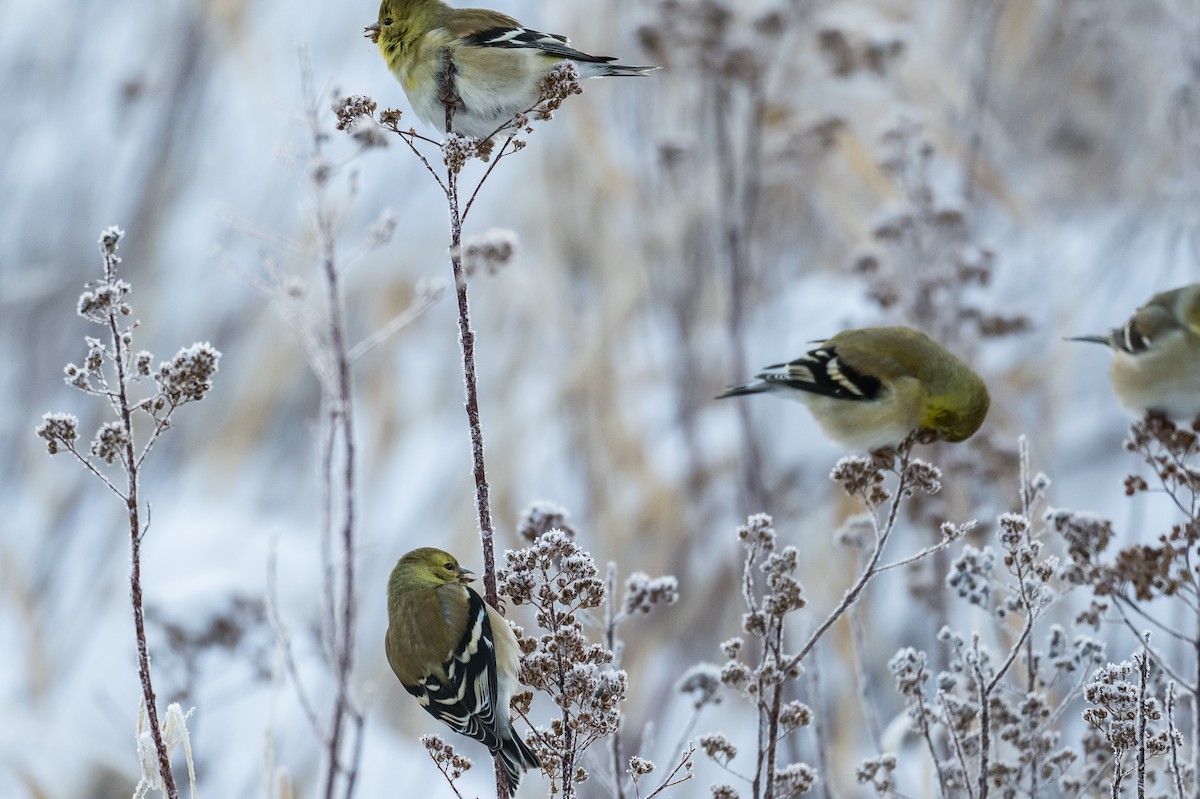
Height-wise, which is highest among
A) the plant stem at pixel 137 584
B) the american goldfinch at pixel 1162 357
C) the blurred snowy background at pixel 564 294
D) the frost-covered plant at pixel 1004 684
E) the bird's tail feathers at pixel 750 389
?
the blurred snowy background at pixel 564 294

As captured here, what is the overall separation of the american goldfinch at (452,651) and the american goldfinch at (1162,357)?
764 mm

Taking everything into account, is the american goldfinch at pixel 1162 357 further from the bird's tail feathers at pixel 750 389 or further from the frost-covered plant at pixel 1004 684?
the bird's tail feathers at pixel 750 389

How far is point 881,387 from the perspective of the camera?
1597 millimetres

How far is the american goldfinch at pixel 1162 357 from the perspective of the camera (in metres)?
1.22

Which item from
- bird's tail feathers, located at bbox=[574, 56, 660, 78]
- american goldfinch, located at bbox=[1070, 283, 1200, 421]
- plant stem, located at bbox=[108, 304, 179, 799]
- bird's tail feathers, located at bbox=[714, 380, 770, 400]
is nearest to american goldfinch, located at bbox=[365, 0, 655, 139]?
bird's tail feathers, located at bbox=[574, 56, 660, 78]

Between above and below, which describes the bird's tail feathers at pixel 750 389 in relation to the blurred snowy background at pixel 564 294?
below

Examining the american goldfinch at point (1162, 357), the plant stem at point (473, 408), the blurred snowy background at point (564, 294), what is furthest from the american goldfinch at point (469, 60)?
the blurred snowy background at point (564, 294)

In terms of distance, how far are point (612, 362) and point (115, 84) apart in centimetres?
205

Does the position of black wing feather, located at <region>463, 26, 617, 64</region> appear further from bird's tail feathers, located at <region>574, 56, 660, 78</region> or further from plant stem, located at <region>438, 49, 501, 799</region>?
plant stem, located at <region>438, 49, 501, 799</region>

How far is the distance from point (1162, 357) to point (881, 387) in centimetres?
41

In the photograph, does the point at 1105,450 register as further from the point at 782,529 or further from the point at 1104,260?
the point at 782,529

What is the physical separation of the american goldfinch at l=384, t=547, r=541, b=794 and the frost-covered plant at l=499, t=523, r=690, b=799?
0.96 ft

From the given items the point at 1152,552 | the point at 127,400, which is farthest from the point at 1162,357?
the point at 127,400

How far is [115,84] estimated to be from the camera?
397cm
